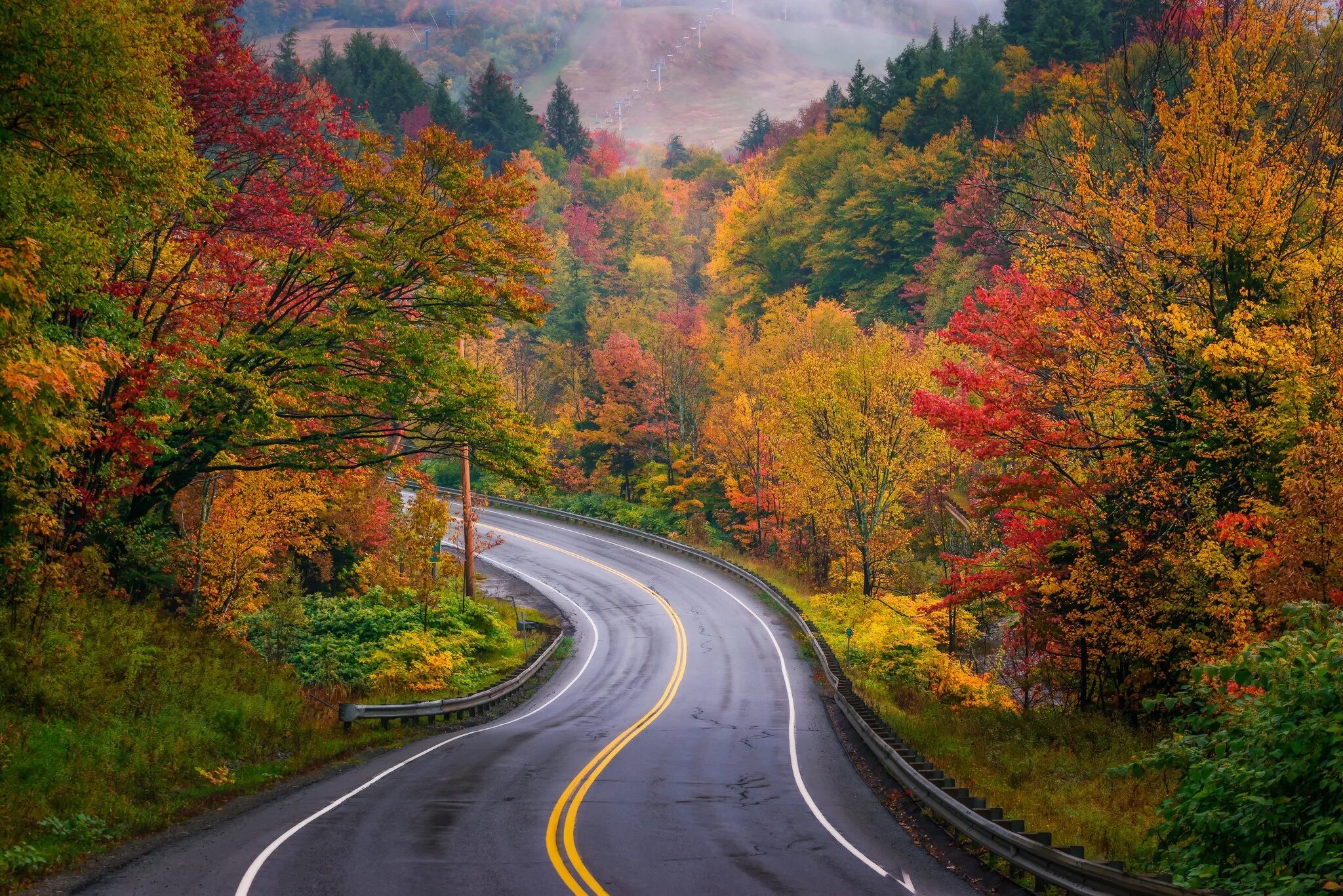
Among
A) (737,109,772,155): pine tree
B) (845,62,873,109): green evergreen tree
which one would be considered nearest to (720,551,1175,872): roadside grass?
(845,62,873,109): green evergreen tree

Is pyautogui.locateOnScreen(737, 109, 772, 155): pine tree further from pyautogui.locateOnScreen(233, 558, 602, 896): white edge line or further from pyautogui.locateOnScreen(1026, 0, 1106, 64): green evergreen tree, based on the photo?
pyautogui.locateOnScreen(233, 558, 602, 896): white edge line

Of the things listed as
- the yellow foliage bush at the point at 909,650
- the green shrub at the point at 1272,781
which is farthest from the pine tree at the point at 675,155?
the green shrub at the point at 1272,781

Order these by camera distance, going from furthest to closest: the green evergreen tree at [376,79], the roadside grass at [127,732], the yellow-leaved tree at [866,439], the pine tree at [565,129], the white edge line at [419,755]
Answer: the pine tree at [565,129], the green evergreen tree at [376,79], the yellow-leaved tree at [866,439], the roadside grass at [127,732], the white edge line at [419,755]

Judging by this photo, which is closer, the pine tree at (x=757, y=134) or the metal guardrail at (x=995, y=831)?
the metal guardrail at (x=995, y=831)

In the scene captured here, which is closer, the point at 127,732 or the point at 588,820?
the point at 588,820

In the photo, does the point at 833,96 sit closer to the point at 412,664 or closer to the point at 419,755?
the point at 412,664

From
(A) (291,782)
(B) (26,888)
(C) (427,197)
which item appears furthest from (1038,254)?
(B) (26,888)

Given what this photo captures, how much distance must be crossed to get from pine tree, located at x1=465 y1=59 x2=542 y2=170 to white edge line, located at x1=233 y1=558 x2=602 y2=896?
222 feet

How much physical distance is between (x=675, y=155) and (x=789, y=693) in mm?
132355

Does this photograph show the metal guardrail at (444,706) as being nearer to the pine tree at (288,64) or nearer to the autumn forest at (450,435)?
the autumn forest at (450,435)

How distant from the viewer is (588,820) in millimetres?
12000

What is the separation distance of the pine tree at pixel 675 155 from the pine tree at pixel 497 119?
144 ft

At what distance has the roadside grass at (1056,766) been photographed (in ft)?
34.1

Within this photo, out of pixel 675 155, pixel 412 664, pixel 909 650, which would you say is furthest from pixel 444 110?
pixel 909 650
